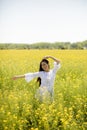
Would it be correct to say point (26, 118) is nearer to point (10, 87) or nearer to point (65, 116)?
point (65, 116)

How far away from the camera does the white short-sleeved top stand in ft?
19.8

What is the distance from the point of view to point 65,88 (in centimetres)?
668

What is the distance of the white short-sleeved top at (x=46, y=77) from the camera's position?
19.8 ft

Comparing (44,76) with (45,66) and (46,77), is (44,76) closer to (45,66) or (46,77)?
(46,77)

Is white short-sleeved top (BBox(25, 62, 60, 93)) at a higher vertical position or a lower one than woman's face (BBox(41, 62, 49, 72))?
lower

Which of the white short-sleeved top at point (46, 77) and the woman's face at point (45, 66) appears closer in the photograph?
the woman's face at point (45, 66)

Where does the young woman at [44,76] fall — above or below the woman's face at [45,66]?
below

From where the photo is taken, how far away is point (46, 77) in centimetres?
606

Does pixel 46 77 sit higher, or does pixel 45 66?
pixel 45 66

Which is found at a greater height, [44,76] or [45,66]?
[45,66]

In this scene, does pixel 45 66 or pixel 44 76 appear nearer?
pixel 45 66

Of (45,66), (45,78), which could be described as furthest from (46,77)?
(45,66)

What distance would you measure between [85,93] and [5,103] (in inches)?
67.0

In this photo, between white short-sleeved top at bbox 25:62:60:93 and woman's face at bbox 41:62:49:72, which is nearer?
woman's face at bbox 41:62:49:72
